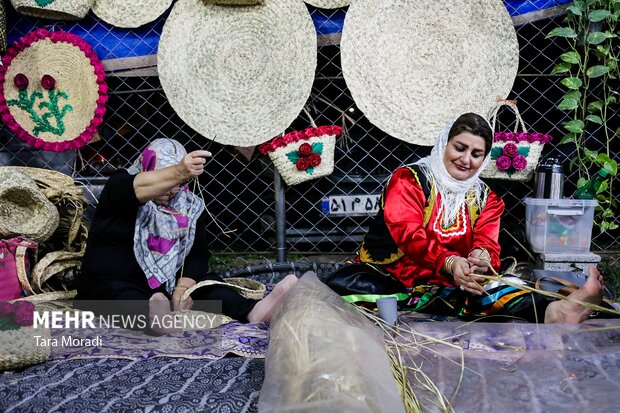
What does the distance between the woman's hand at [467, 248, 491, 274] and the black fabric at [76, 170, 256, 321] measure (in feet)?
3.00

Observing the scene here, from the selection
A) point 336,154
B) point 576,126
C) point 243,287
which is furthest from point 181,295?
point 576,126

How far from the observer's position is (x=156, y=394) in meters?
1.63

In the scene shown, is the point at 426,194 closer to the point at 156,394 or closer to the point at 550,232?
the point at 550,232

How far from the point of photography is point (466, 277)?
2.19 m

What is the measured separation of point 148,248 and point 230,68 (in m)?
1.26

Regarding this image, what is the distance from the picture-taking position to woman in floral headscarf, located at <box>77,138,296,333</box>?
2326 millimetres

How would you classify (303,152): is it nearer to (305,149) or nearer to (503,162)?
(305,149)

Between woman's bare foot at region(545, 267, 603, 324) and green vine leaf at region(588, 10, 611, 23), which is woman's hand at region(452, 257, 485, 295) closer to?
woman's bare foot at region(545, 267, 603, 324)

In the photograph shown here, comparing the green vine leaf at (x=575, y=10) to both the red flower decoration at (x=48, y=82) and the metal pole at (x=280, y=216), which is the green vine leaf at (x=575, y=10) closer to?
the metal pole at (x=280, y=216)

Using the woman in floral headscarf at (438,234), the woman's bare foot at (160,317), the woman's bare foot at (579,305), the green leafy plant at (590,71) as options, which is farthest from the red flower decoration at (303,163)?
the woman's bare foot at (579,305)

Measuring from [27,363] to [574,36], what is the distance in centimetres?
293

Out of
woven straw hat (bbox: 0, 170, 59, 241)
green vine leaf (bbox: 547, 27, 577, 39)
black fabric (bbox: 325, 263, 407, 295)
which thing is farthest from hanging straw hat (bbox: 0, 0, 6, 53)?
green vine leaf (bbox: 547, 27, 577, 39)

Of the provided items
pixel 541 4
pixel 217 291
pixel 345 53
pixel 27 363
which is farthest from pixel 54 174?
pixel 541 4

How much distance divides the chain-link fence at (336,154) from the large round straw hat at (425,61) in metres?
0.23
